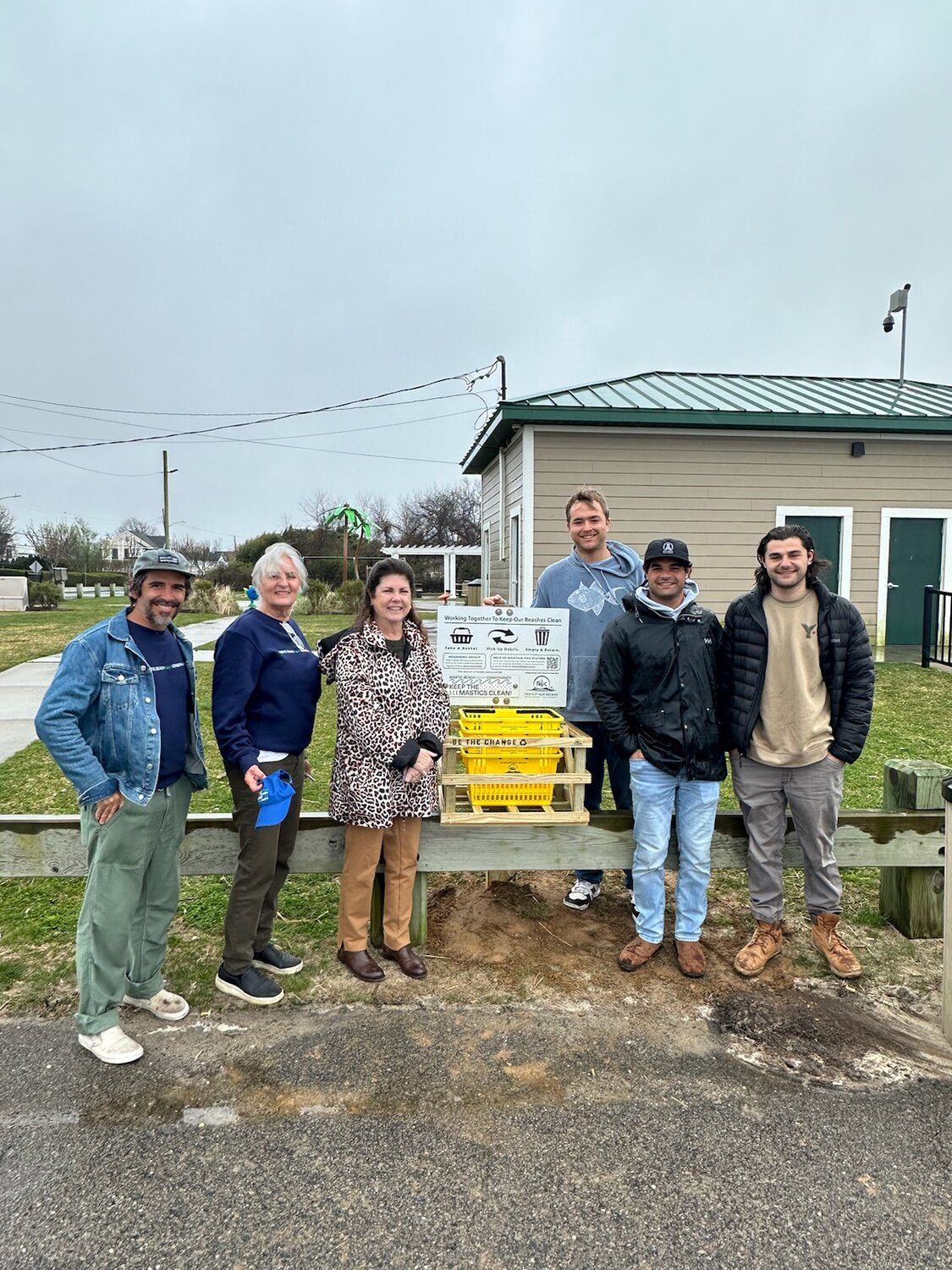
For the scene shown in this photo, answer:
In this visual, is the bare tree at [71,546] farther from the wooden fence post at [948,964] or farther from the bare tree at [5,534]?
the wooden fence post at [948,964]

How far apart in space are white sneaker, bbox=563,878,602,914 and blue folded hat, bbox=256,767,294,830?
5.38ft

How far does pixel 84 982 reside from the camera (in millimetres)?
2762

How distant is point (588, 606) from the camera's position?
12.7 ft

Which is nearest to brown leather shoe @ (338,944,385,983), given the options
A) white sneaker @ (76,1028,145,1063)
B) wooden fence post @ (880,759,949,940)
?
white sneaker @ (76,1028,145,1063)

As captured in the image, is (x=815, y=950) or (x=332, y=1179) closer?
(x=332, y=1179)

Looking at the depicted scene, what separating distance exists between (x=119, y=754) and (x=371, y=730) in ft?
2.96

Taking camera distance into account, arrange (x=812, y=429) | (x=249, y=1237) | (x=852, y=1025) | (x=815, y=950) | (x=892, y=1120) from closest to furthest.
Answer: (x=249, y=1237) < (x=892, y=1120) < (x=852, y=1025) < (x=815, y=950) < (x=812, y=429)

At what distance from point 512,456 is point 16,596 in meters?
23.2

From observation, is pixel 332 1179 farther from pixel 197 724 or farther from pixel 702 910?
pixel 702 910

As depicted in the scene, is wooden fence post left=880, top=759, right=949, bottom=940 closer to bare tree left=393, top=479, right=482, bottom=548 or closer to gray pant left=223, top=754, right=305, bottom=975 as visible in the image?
gray pant left=223, top=754, right=305, bottom=975

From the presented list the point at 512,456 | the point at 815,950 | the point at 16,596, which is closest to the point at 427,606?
the point at 16,596

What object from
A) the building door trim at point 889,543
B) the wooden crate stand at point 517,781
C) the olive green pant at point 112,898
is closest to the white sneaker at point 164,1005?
the olive green pant at point 112,898

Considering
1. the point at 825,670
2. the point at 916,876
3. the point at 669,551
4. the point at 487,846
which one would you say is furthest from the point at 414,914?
the point at 916,876

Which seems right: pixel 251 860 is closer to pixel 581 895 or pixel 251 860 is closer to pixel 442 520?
pixel 581 895
